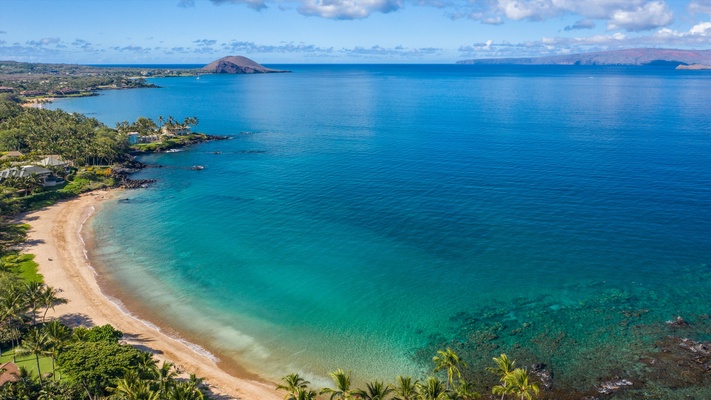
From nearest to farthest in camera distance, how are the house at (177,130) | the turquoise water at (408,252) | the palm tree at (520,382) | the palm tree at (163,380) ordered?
the palm tree at (520,382)
the palm tree at (163,380)
the turquoise water at (408,252)
the house at (177,130)

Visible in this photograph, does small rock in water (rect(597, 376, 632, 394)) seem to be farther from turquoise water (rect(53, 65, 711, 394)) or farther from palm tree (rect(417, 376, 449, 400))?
palm tree (rect(417, 376, 449, 400))

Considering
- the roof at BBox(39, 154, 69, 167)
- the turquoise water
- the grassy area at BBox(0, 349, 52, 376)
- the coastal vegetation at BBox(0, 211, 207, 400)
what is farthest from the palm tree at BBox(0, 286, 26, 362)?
the roof at BBox(39, 154, 69, 167)

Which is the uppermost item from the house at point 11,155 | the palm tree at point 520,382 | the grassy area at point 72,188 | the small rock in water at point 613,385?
the house at point 11,155

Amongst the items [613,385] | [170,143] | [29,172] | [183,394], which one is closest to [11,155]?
[29,172]

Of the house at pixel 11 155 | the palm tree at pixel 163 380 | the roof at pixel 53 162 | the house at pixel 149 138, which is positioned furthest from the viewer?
the house at pixel 149 138

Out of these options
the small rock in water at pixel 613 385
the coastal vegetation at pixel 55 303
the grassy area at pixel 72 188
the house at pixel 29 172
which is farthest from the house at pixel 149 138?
the small rock in water at pixel 613 385

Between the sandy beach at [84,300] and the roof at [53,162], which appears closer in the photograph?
the sandy beach at [84,300]

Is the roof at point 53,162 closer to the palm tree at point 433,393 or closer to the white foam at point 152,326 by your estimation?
the white foam at point 152,326
